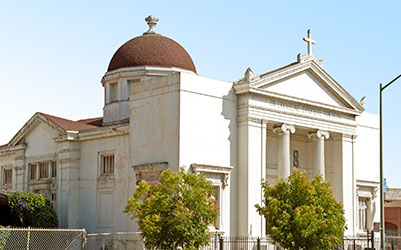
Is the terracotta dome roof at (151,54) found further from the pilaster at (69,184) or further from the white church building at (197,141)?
the pilaster at (69,184)

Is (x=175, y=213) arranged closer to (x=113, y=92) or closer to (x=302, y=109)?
(x=302, y=109)

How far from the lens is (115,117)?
44.0m

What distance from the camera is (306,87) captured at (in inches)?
1580

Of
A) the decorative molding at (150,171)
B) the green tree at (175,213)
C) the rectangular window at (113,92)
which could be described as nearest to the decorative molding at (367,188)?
the decorative molding at (150,171)

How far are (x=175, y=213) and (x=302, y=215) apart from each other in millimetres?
5776

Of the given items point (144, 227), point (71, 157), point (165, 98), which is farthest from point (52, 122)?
point (144, 227)

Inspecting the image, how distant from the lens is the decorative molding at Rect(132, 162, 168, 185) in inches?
1350

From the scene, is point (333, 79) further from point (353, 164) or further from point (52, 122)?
point (52, 122)

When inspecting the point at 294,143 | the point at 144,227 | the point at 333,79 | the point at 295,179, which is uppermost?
the point at 333,79

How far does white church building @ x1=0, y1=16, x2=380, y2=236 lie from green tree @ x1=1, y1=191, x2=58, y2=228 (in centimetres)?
88

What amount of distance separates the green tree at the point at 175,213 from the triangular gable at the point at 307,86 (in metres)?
9.64

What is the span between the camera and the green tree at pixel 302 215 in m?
29.3

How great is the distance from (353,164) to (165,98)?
1444 cm

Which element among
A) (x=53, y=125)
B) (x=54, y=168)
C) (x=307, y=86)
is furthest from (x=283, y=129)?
(x=54, y=168)
